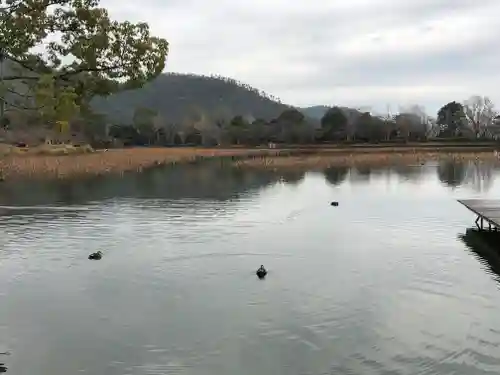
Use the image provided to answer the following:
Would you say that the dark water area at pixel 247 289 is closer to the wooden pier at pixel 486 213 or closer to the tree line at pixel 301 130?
the wooden pier at pixel 486 213

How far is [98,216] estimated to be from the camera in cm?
1825

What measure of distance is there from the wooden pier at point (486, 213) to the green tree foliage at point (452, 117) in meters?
50.7

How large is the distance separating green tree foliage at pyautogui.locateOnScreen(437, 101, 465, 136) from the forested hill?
2308 centimetres

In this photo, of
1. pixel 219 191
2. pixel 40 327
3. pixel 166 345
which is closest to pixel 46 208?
pixel 219 191

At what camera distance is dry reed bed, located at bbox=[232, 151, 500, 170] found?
1516 inches

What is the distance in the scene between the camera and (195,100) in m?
89.6

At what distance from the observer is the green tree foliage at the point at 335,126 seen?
198ft

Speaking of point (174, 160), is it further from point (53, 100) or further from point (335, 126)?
point (53, 100)

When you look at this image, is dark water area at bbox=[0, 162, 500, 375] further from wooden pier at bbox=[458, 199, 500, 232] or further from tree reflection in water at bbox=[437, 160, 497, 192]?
tree reflection in water at bbox=[437, 160, 497, 192]

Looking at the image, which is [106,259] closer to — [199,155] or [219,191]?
[219,191]

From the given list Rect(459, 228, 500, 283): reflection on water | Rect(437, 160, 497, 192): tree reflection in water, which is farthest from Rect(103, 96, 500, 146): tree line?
Rect(459, 228, 500, 283): reflection on water

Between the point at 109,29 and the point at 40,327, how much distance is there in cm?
442

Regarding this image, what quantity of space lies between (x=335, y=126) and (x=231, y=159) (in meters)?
18.6

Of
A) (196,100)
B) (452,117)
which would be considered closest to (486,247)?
(452,117)
